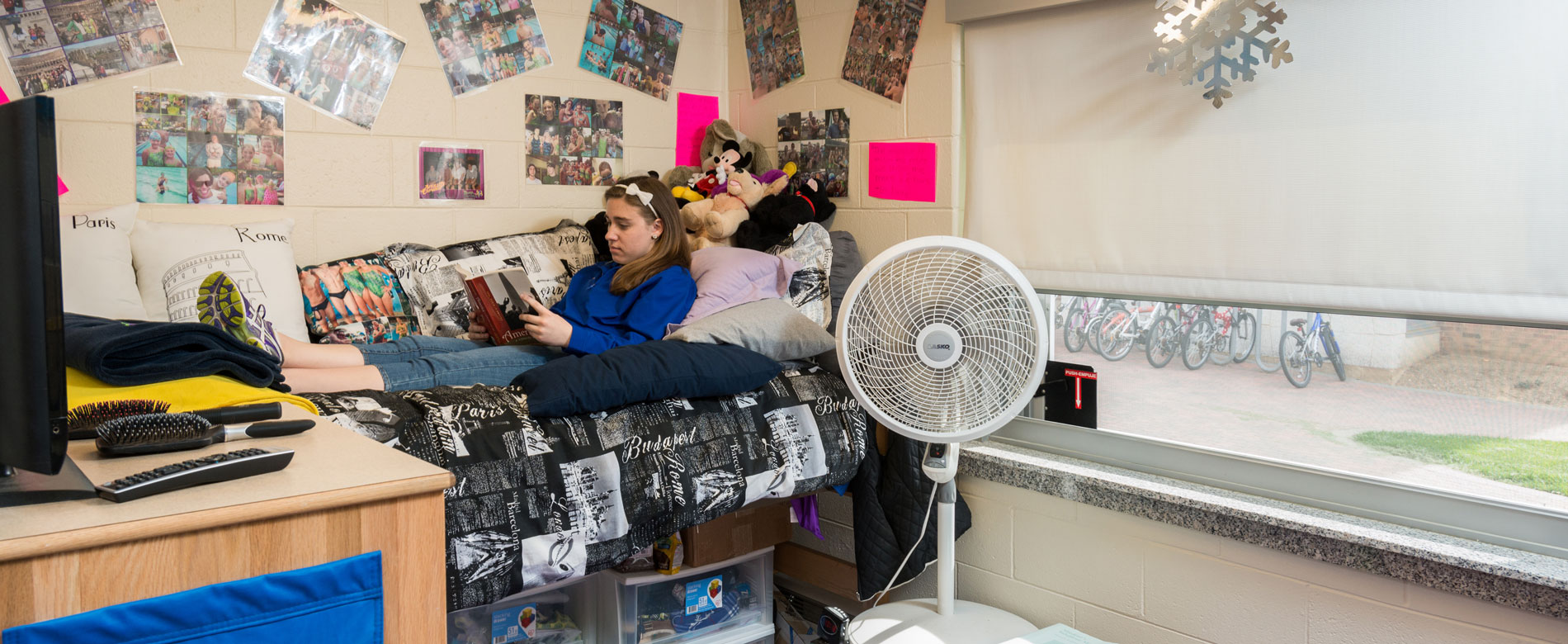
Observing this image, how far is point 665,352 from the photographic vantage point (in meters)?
1.85

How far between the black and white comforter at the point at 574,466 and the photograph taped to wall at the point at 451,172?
922 millimetres

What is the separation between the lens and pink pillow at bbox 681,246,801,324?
7.41 feet

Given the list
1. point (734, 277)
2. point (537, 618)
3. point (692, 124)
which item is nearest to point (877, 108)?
point (734, 277)

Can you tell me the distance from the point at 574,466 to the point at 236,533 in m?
0.81

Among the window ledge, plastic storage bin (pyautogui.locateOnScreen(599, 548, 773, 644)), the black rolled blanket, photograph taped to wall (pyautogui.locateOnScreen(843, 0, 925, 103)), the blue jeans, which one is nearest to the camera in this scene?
the black rolled blanket

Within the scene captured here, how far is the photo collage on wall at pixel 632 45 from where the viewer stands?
2.78m

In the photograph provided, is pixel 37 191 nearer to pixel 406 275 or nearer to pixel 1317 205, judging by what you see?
pixel 406 275

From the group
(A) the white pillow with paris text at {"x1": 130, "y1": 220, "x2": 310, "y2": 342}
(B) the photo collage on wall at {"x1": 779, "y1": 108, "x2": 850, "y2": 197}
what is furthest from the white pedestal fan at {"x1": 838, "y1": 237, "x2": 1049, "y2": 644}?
(A) the white pillow with paris text at {"x1": 130, "y1": 220, "x2": 310, "y2": 342}

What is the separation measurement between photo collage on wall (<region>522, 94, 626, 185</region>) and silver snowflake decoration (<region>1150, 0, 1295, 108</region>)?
1.59 m

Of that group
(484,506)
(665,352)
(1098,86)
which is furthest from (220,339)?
(1098,86)

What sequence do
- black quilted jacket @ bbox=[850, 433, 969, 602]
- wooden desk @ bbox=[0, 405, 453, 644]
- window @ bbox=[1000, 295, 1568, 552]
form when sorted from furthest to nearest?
black quilted jacket @ bbox=[850, 433, 969, 602] → window @ bbox=[1000, 295, 1568, 552] → wooden desk @ bbox=[0, 405, 453, 644]

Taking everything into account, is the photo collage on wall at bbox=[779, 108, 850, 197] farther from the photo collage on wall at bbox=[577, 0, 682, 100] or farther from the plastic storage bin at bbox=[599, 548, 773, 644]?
the plastic storage bin at bbox=[599, 548, 773, 644]

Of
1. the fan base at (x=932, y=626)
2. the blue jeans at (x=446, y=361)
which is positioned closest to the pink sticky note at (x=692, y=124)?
the blue jeans at (x=446, y=361)

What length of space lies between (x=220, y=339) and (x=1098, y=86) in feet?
5.58
